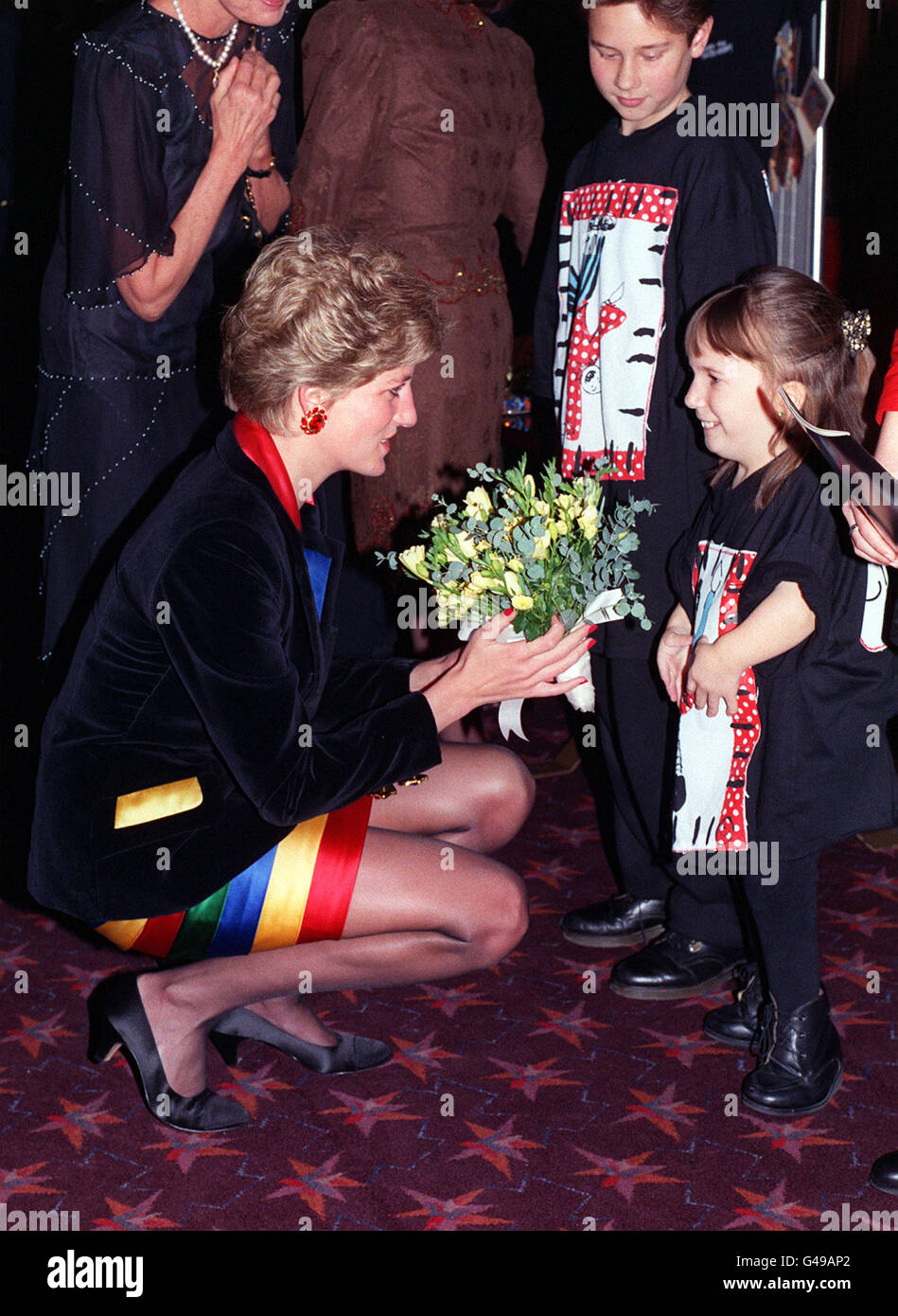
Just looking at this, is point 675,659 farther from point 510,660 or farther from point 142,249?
A: point 142,249

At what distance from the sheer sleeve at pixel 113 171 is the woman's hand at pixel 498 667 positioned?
107 cm

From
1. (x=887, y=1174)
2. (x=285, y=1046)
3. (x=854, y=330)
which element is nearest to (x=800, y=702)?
(x=854, y=330)

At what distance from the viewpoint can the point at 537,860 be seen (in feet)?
10.8

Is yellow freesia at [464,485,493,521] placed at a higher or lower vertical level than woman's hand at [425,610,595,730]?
higher

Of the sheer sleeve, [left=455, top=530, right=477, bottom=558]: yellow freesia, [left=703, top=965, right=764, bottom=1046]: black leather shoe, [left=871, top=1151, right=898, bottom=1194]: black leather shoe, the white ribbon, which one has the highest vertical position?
the sheer sleeve

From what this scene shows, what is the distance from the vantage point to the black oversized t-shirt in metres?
2.21

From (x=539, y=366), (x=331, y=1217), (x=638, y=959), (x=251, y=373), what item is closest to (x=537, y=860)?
(x=638, y=959)

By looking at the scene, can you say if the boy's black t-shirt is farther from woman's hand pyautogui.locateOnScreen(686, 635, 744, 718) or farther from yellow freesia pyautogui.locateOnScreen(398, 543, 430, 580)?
yellow freesia pyautogui.locateOnScreen(398, 543, 430, 580)

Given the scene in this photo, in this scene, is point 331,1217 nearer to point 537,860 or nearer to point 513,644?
point 513,644

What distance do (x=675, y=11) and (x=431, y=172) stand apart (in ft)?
2.57

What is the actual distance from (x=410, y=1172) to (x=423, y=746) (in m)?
0.63

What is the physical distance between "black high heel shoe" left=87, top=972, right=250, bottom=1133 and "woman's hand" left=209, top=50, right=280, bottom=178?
1.53m

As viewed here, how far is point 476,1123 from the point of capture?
228cm

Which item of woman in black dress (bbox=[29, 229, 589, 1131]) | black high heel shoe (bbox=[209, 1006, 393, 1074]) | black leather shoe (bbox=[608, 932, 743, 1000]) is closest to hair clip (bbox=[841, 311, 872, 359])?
woman in black dress (bbox=[29, 229, 589, 1131])
